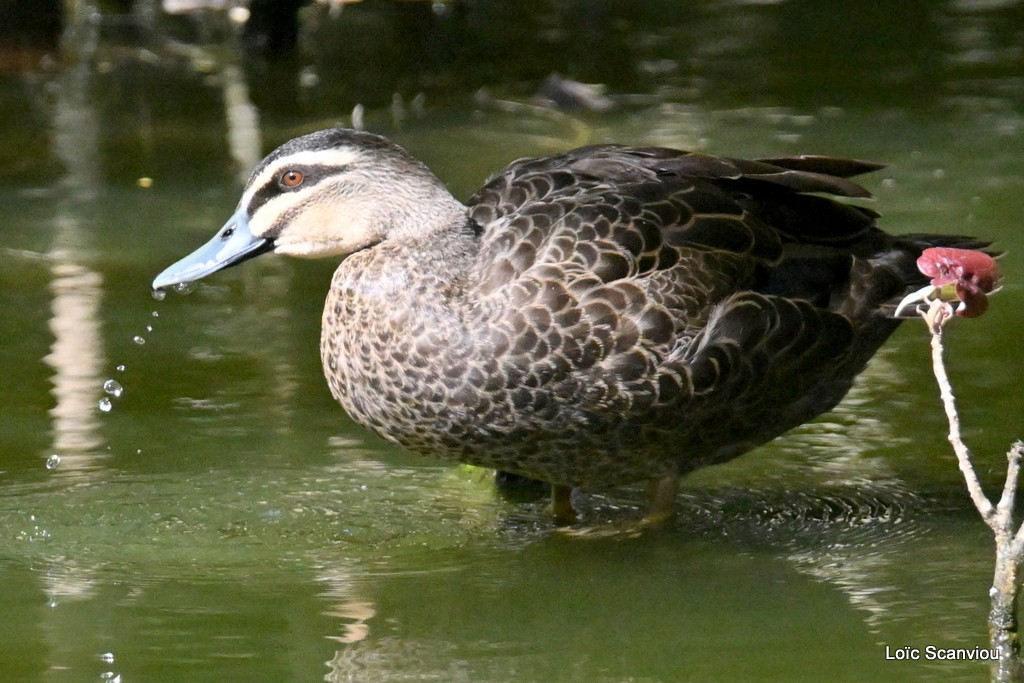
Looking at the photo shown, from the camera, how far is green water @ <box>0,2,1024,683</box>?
14.6 feet

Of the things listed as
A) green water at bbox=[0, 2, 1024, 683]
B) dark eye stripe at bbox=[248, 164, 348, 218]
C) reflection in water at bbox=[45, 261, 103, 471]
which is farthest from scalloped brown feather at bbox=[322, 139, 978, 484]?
reflection in water at bbox=[45, 261, 103, 471]

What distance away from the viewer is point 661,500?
5441mm

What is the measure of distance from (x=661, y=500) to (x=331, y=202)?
4.66 feet

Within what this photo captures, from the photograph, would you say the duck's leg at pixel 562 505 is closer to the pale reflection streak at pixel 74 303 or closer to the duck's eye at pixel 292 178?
the duck's eye at pixel 292 178

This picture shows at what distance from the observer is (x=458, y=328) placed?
4.96m

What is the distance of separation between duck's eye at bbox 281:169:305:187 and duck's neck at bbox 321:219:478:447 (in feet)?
0.95

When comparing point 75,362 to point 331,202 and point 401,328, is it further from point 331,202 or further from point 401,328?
point 401,328

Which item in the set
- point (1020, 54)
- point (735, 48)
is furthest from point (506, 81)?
point (1020, 54)

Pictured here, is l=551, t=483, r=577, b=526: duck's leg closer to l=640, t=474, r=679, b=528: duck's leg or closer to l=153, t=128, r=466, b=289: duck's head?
l=640, t=474, r=679, b=528: duck's leg

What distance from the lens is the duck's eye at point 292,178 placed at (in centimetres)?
523

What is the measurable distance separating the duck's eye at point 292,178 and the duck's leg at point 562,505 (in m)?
1.29

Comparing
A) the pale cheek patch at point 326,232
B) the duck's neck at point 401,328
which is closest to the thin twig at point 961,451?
the duck's neck at point 401,328

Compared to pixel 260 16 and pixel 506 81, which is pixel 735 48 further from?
pixel 260 16

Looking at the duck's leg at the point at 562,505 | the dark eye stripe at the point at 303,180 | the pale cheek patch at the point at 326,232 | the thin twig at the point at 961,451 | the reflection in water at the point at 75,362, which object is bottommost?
the duck's leg at the point at 562,505
